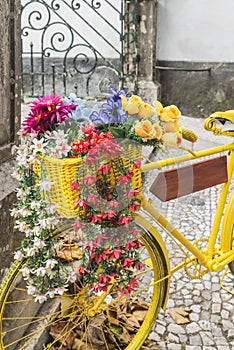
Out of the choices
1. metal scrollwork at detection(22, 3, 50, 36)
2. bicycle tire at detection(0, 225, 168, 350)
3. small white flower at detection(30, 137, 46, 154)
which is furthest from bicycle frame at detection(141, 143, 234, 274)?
metal scrollwork at detection(22, 3, 50, 36)

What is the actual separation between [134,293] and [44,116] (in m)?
0.86

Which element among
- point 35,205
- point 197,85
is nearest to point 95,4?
point 197,85

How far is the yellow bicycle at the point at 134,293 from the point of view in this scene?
1.94m

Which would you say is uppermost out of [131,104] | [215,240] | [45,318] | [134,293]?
[131,104]

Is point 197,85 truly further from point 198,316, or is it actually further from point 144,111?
point 144,111

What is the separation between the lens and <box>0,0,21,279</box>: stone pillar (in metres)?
2.05

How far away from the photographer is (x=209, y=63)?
21.1 feet

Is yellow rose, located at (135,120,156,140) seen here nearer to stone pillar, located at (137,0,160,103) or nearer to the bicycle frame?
the bicycle frame

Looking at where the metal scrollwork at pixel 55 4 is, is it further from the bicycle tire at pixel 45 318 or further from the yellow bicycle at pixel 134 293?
the bicycle tire at pixel 45 318

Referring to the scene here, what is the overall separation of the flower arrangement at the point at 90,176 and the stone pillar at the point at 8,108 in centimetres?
32

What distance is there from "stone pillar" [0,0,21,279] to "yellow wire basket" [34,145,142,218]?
42 cm

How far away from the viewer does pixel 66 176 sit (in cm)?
162

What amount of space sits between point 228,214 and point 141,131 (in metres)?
0.93

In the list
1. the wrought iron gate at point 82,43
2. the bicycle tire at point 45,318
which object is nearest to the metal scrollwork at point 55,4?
the wrought iron gate at point 82,43
